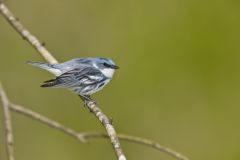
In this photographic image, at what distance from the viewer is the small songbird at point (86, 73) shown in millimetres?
3494

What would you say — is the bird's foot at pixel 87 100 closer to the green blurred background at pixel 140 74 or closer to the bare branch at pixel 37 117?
the bare branch at pixel 37 117

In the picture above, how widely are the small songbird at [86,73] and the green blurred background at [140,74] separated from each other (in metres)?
1.62

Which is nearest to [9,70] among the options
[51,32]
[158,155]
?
[51,32]

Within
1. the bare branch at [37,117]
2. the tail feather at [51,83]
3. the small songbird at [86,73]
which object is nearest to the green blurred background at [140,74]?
the small songbird at [86,73]

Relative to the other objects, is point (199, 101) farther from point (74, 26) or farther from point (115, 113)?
point (74, 26)

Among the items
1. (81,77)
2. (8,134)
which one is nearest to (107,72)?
(81,77)

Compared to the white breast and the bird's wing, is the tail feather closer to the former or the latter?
the bird's wing

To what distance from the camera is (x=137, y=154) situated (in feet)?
17.3

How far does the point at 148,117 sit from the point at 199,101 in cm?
53

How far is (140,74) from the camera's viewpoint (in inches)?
225

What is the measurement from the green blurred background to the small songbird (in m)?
1.62

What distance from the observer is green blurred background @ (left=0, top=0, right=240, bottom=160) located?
17.6 ft

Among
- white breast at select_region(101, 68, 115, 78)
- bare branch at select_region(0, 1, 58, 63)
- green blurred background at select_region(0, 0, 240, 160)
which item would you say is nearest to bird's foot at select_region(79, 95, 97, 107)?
white breast at select_region(101, 68, 115, 78)

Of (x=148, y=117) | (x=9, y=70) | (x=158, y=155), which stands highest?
(x=9, y=70)
